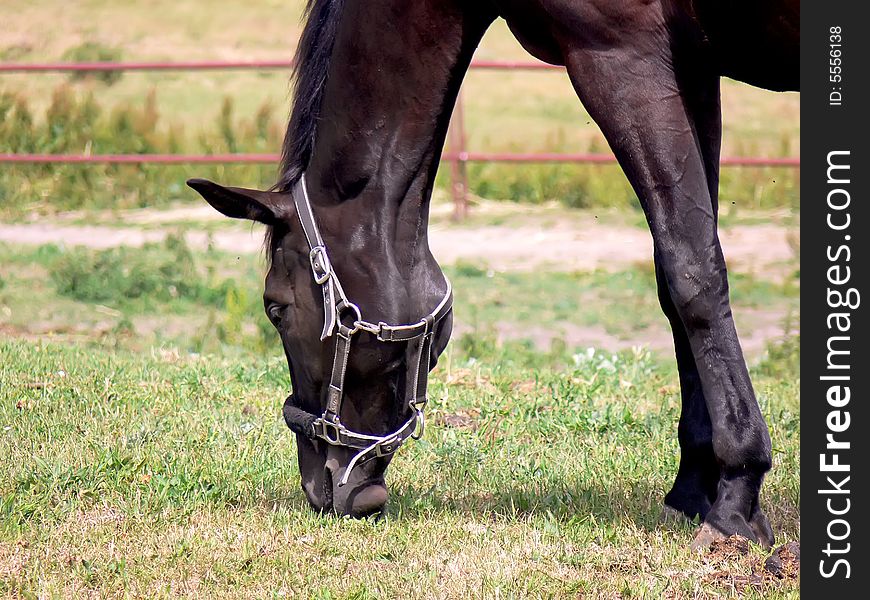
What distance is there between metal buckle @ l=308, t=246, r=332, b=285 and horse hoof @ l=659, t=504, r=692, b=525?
4.25 ft

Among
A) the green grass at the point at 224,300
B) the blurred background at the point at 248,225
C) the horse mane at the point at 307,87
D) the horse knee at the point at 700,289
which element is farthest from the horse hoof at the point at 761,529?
the green grass at the point at 224,300

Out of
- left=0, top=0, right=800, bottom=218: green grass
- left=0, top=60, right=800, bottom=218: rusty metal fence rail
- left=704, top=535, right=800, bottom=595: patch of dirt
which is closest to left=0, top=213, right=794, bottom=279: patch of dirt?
left=0, top=60, right=800, bottom=218: rusty metal fence rail

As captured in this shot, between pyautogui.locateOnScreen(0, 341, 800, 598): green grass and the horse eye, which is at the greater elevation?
the horse eye

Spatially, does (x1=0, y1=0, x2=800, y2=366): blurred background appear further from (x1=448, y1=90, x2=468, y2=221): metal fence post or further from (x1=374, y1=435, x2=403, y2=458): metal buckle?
(x1=374, y1=435, x2=403, y2=458): metal buckle

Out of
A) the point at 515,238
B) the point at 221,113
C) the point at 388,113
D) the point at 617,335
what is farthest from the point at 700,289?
the point at 221,113

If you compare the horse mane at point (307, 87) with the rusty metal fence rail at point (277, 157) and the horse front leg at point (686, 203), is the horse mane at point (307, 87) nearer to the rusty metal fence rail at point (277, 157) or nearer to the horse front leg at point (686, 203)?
the horse front leg at point (686, 203)

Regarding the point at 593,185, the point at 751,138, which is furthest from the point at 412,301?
the point at 751,138

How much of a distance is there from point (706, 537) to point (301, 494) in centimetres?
136

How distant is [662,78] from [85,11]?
20295 mm

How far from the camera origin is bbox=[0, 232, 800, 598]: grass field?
9.78 feet

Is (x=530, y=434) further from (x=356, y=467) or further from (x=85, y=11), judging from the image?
(x=85, y=11)

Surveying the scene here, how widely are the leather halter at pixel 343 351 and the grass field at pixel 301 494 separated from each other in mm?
276

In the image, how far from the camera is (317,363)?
329 cm
